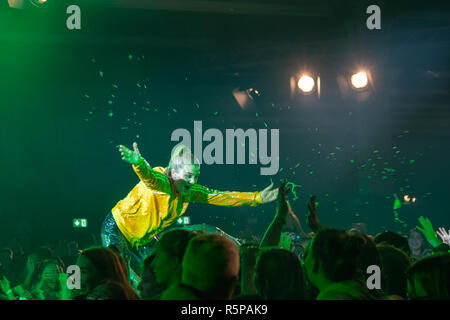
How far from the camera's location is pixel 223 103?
859cm

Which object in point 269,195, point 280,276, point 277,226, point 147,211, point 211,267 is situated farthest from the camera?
point 147,211

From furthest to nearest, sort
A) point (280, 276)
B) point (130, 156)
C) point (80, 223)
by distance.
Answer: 1. point (80, 223)
2. point (130, 156)
3. point (280, 276)

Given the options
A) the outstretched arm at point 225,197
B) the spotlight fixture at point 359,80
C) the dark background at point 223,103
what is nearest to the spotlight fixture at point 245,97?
the dark background at point 223,103

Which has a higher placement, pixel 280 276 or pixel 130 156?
pixel 130 156

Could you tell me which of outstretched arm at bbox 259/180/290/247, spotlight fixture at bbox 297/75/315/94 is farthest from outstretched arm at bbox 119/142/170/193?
spotlight fixture at bbox 297/75/315/94

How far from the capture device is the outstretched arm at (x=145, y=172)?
358 cm

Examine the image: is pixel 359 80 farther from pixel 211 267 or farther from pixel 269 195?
pixel 211 267

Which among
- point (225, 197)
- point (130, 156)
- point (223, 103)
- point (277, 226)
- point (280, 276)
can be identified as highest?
point (223, 103)

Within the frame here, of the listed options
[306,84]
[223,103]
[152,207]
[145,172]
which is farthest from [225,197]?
[223,103]

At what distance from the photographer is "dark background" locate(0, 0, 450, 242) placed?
6559mm

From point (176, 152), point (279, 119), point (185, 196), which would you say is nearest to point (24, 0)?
point (176, 152)

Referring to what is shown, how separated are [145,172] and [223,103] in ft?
16.8

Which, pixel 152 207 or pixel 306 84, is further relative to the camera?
pixel 306 84

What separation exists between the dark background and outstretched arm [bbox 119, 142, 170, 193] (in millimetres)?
3463
